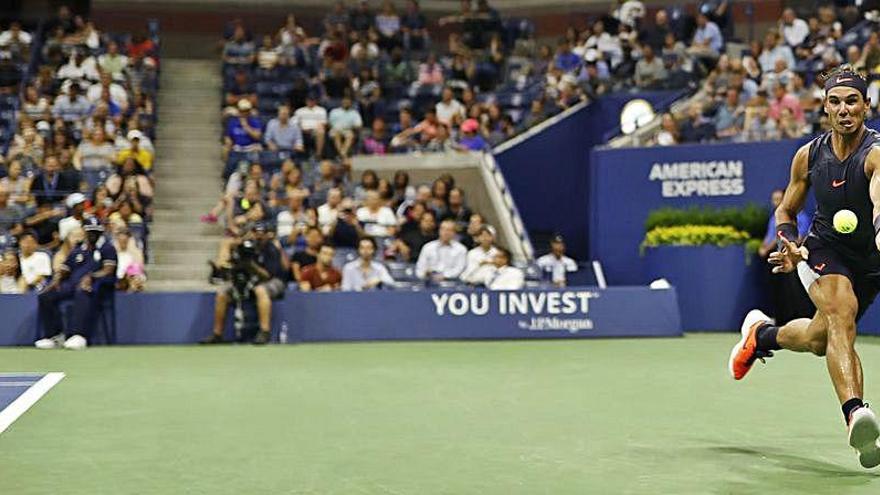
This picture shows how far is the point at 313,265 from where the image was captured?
16.6 m

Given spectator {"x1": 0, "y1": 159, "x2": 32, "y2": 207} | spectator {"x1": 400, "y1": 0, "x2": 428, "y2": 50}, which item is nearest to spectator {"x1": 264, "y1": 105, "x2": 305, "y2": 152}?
spectator {"x1": 0, "y1": 159, "x2": 32, "y2": 207}

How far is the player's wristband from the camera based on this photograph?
22.5 feet

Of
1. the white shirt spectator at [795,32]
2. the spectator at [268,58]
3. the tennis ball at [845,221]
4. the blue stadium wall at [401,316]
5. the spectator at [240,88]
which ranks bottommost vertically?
the blue stadium wall at [401,316]

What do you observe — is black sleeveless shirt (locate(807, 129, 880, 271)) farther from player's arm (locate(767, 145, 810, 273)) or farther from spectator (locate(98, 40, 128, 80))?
spectator (locate(98, 40, 128, 80))

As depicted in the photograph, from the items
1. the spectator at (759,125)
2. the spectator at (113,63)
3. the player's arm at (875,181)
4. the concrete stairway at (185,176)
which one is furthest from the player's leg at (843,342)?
the spectator at (113,63)

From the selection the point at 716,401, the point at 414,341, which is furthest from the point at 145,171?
the point at 716,401

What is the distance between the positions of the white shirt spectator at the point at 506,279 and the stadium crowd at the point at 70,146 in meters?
4.57

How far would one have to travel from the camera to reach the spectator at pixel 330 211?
18.1 meters

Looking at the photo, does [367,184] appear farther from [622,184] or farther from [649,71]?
[649,71]

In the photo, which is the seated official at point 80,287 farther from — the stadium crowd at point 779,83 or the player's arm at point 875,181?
the player's arm at point 875,181

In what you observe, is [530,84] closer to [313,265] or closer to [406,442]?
[313,265]

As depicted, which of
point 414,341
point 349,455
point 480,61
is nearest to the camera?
point 349,455

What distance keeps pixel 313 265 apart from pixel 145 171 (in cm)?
486

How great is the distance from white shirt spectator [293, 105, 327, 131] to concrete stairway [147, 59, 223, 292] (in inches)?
69.4
